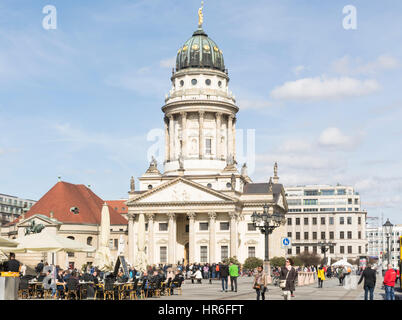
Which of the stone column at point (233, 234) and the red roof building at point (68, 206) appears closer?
the stone column at point (233, 234)

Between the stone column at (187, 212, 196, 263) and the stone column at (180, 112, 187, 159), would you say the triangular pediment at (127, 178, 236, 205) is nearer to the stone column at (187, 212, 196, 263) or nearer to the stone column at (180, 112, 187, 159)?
the stone column at (187, 212, 196, 263)

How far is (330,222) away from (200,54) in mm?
54332

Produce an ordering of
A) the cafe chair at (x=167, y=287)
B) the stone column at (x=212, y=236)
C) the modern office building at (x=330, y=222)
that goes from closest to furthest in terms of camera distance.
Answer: the cafe chair at (x=167, y=287)
the stone column at (x=212, y=236)
the modern office building at (x=330, y=222)

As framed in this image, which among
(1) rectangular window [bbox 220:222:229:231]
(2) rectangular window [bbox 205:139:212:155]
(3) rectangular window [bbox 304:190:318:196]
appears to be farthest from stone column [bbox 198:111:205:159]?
(3) rectangular window [bbox 304:190:318:196]

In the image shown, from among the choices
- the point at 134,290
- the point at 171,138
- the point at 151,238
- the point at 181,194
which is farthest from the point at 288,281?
the point at 171,138

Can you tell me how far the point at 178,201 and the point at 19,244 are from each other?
55.9 m

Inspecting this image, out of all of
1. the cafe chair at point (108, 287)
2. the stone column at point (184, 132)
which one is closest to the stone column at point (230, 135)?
the stone column at point (184, 132)

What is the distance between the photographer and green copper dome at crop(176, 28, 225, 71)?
102000mm

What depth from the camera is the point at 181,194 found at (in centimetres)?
9000

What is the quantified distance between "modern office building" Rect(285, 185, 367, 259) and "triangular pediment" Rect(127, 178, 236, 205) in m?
51.8

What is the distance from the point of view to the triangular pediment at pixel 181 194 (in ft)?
292

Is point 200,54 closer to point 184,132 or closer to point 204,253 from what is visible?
point 184,132

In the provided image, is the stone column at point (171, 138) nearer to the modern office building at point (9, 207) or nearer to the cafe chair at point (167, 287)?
the cafe chair at point (167, 287)
